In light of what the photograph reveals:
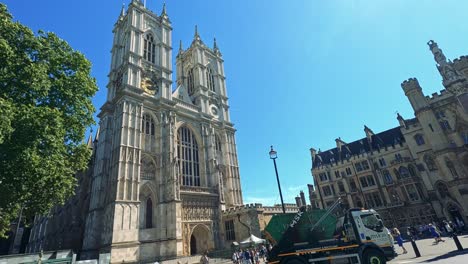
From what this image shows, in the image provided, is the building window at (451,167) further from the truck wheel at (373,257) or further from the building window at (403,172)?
the truck wheel at (373,257)

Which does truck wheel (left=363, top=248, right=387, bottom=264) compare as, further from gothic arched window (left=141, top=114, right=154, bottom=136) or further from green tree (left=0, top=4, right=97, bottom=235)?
gothic arched window (left=141, top=114, right=154, bottom=136)

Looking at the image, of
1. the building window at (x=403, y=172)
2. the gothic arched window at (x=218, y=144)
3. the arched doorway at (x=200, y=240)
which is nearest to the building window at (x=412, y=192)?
the building window at (x=403, y=172)

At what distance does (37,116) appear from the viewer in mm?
12141

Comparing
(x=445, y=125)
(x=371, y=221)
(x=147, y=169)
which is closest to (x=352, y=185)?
(x=445, y=125)

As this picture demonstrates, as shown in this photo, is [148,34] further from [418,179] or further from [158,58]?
[418,179]

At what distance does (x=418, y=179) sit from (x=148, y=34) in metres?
44.8

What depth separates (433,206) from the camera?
29.7m

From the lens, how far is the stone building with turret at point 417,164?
27859 mm

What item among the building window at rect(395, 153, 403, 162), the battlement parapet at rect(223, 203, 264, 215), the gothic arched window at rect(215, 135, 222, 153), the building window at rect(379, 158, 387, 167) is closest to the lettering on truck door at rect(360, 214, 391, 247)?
the battlement parapet at rect(223, 203, 264, 215)

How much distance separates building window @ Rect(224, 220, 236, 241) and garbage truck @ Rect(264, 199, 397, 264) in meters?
19.4

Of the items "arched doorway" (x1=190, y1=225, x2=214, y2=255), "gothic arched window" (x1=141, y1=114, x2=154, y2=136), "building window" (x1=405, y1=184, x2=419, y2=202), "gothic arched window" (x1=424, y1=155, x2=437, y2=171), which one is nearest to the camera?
"arched doorway" (x1=190, y1=225, x2=214, y2=255)

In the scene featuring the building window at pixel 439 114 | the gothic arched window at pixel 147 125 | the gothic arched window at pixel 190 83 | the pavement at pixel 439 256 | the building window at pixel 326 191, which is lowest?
the pavement at pixel 439 256

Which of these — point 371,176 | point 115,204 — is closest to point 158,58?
point 115,204

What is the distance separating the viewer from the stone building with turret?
27859 mm
